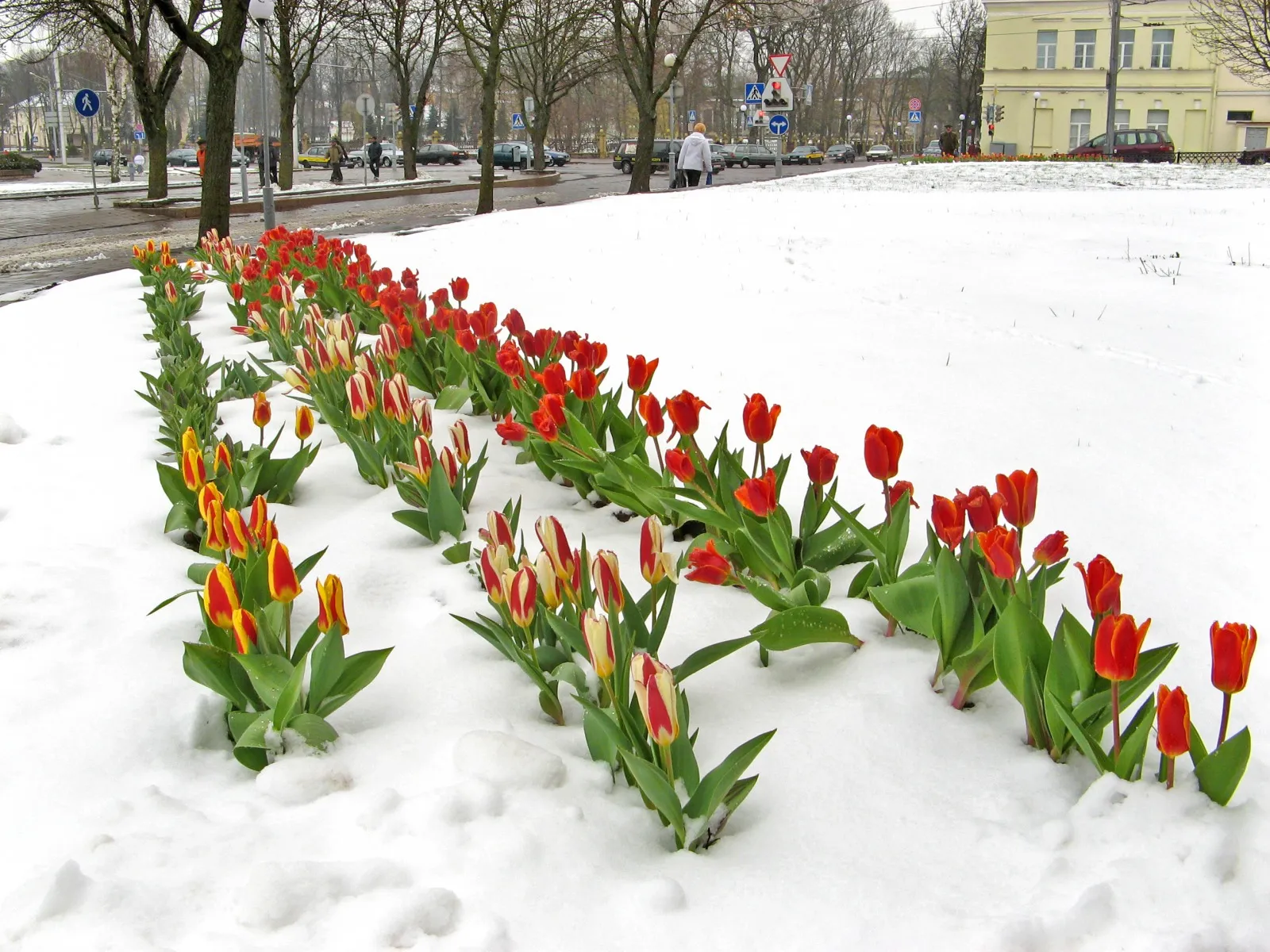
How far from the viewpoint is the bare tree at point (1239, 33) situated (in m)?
34.4

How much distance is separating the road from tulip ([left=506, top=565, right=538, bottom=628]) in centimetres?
855

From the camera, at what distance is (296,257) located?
6.25 meters

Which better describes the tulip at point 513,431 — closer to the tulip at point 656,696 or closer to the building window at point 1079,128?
the tulip at point 656,696

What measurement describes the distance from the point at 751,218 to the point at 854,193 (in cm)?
466

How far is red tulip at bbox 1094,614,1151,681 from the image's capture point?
1.46m

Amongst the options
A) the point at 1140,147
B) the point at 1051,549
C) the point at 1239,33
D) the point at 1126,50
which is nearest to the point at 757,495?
the point at 1051,549

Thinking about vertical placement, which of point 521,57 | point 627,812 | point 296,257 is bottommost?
point 627,812

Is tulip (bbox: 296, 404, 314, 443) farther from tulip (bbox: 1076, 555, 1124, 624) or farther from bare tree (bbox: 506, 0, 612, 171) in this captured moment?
bare tree (bbox: 506, 0, 612, 171)

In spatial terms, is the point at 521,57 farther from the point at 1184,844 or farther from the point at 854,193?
the point at 1184,844

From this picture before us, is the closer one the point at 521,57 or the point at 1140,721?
the point at 1140,721

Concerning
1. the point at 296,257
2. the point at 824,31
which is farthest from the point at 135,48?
the point at 824,31

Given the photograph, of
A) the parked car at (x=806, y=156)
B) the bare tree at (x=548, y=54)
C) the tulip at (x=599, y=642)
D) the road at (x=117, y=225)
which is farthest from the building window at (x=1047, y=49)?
the tulip at (x=599, y=642)

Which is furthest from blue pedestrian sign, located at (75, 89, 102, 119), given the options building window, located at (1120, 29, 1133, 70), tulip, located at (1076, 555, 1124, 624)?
building window, located at (1120, 29, 1133, 70)

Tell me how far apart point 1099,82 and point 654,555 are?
60.6 meters
